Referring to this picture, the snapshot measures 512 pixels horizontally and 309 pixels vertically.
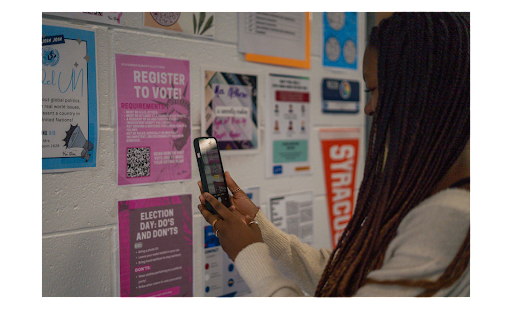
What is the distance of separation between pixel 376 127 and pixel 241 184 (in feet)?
1.34

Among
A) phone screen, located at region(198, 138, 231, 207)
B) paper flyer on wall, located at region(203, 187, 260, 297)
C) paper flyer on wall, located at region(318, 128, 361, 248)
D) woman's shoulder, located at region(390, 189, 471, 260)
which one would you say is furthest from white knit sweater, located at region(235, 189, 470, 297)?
paper flyer on wall, located at region(318, 128, 361, 248)

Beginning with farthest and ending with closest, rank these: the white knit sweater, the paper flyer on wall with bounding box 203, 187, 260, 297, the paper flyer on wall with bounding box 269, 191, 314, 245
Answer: the paper flyer on wall with bounding box 269, 191, 314, 245
the paper flyer on wall with bounding box 203, 187, 260, 297
the white knit sweater

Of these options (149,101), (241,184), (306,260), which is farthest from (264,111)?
(306,260)

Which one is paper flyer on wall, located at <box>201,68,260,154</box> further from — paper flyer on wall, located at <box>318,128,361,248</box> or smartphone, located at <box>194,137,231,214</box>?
paper flyer on wall, located at <box>318,128,361,248</box>

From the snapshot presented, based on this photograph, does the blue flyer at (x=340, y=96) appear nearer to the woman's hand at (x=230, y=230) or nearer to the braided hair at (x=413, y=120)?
the braided hair at (x=413, y=120)

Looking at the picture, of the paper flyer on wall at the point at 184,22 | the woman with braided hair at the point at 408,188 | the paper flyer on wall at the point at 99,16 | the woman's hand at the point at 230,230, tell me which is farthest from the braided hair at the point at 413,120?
the paper flyer on wall at the point at 99,16

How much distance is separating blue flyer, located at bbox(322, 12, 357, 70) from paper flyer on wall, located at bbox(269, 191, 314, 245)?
0.48m

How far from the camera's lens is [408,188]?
1.96 feet

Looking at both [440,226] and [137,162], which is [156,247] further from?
[440,226]

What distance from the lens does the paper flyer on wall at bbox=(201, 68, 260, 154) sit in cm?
81

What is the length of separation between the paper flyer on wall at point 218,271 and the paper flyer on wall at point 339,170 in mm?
312

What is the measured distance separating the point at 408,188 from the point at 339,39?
2.11 ft

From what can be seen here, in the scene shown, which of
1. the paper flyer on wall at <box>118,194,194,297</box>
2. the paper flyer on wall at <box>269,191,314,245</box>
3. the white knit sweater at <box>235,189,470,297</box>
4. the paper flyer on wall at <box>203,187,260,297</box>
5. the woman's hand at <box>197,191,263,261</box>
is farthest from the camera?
the paper flyer on wall at <box>269,191,314,245</box>

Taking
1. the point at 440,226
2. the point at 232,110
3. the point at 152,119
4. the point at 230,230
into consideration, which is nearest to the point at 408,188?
the point at 440,226
